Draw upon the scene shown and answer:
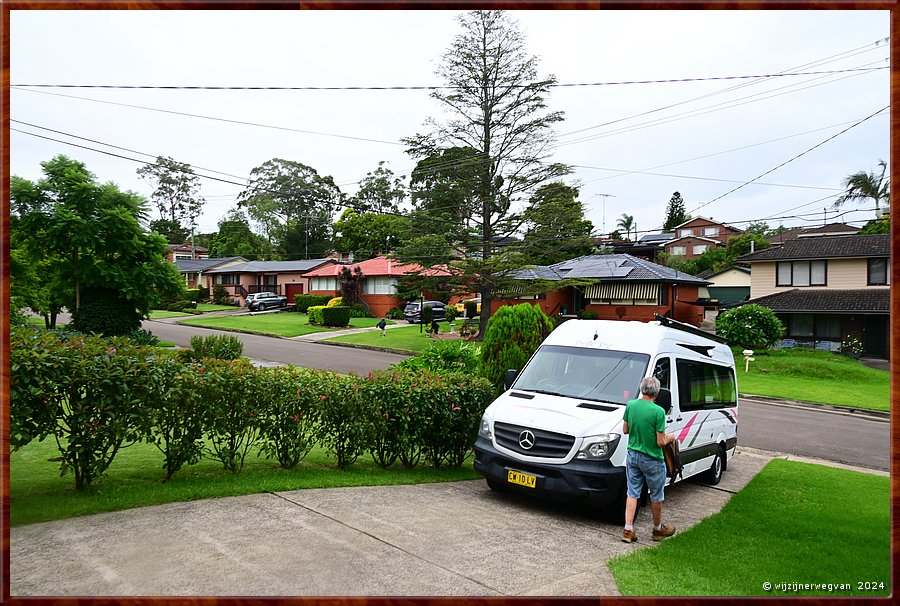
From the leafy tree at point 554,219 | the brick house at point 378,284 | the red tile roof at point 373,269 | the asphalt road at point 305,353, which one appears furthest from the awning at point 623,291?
the asphalt road at point 305,353

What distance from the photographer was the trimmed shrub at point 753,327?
27.2m

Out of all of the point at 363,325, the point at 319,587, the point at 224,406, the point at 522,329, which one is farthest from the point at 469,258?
the point at 319,587

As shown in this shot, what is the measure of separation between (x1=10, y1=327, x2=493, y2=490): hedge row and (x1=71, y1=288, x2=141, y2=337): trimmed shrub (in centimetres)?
1832

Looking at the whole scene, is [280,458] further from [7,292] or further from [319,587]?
[7,292]

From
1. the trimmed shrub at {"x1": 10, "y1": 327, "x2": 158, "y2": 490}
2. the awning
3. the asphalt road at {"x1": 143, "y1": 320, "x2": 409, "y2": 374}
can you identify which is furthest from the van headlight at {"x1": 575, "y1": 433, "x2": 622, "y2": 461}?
the awning

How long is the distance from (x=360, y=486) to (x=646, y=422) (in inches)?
132

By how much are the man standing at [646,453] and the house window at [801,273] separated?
31693 mm

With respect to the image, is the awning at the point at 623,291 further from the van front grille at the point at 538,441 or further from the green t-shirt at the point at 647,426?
the green t-shirt at the point at 647,426

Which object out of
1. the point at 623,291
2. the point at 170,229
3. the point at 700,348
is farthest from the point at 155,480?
the point at 170,229

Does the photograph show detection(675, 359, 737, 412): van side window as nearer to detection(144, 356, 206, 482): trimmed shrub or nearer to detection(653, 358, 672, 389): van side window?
detection(653, 358, 672, 389): van side window

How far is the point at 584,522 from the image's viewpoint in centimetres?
655

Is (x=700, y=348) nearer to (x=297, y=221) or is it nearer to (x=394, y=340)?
(x=394, y=340)

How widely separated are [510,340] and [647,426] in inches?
185

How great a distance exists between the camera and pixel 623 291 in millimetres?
36250
